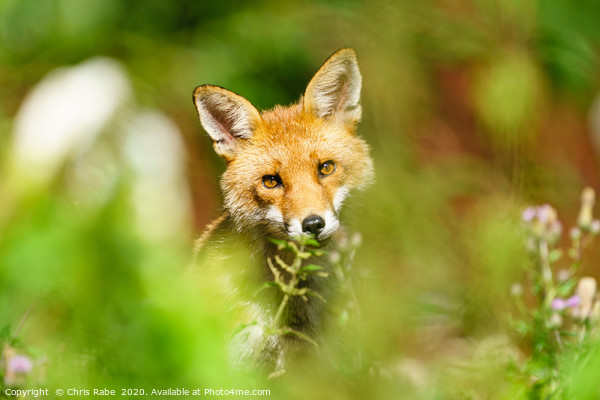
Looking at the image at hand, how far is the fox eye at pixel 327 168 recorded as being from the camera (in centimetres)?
265

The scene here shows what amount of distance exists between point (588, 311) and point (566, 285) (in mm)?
103

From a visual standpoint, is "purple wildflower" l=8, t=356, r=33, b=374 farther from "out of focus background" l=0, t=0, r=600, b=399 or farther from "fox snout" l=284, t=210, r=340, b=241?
"fox snout" l=284, t=210, r=340, b=241

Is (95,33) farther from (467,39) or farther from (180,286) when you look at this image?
(180,286)

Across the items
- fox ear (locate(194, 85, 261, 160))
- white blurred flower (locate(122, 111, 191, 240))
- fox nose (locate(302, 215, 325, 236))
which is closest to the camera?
fox nose (locate(302, 215, 325, 236))

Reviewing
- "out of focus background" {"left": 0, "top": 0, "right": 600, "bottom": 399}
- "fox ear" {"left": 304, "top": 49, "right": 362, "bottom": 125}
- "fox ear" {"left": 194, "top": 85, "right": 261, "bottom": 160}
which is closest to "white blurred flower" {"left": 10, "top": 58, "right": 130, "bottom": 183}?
"out of focus background" {"left": 0, "top": 0, "right": 600, "bottom": 399}

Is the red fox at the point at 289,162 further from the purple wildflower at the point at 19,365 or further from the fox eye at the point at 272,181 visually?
the purple wildflower at the point at 19,365

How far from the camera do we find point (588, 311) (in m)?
2.16

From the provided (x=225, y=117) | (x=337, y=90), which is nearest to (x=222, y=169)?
(x=225, y=117)

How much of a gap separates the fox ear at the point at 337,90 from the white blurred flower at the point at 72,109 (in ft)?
4.63

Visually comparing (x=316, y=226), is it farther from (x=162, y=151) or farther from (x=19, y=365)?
(x=162, y=151)

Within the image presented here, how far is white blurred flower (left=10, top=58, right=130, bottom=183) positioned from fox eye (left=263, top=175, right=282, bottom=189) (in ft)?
4.23

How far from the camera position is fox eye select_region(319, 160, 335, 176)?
2.65 metres

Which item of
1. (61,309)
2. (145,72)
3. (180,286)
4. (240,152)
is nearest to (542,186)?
(240,152)

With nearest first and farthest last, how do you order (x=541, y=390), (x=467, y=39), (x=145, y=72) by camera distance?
(x=541, y=390) → (x=467, y=39) → (x=145, y=72)
